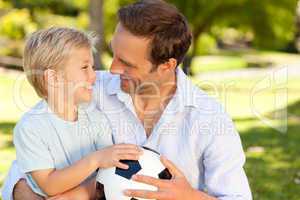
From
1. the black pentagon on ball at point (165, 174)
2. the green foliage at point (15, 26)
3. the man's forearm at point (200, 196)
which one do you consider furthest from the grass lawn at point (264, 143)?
the green foliage at point (15, 26)

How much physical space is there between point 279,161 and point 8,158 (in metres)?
3.36

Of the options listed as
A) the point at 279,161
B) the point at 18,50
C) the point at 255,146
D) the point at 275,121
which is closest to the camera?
the point at 279,161

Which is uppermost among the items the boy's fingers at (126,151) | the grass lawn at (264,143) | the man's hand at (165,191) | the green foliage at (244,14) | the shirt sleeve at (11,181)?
the boy's fingers at (126,151)

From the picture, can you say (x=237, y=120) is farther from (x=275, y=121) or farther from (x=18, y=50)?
(x=18, y=50)

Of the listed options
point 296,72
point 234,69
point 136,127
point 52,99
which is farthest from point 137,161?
point 234,69

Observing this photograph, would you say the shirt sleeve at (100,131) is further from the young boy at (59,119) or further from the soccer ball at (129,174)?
the soccer ball at (129,174)

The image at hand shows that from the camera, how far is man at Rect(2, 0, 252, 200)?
10.8 ft

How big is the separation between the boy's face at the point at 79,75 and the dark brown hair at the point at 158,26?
281 mm

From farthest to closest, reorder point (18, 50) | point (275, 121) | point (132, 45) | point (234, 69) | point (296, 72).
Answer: point (234, 69)
point (296, 72)
point (18, 50)
point (275, 121)
point (132, 45)

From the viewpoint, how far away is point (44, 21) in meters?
26.5

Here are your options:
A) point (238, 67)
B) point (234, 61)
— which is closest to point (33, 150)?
point (238, 67)

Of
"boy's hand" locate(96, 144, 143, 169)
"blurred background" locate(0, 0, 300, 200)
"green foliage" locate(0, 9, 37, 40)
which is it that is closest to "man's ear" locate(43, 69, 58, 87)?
"boy's hand" locate(96, 144, 143, 169)

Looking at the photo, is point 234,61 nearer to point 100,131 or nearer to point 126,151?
point 100,131

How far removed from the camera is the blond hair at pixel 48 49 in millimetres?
3236
